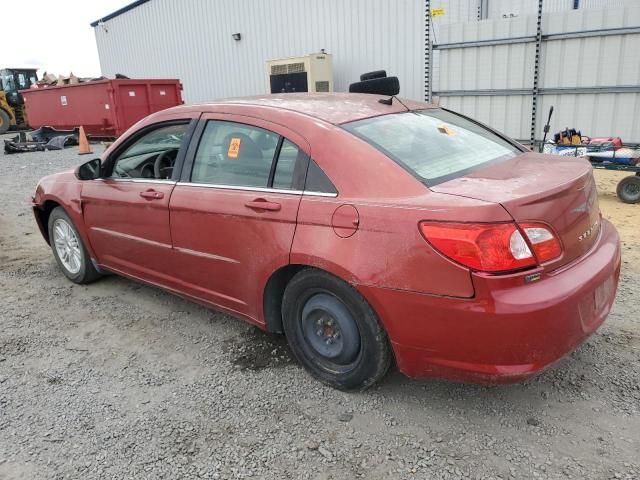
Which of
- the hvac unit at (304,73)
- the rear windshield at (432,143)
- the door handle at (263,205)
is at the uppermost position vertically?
the hvac unit at (304,73)

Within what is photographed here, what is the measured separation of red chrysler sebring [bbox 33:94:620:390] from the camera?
222 centimetres

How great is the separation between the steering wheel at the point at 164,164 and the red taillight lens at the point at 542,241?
7.80 feet

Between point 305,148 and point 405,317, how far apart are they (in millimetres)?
1036

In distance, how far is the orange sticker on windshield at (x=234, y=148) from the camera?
3174 millimetres

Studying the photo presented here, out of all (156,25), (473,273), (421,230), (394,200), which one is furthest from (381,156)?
(156,25)

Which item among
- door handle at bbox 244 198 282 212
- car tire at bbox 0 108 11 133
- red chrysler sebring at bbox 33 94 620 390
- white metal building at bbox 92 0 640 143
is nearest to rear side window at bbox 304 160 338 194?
red chrysler sebring at bbox 33 94 620 390

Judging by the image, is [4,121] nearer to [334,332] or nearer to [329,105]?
[329,105]

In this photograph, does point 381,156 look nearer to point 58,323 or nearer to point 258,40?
point 58,323

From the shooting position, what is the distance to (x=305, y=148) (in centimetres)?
279

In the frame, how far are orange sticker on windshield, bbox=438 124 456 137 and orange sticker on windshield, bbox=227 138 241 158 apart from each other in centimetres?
121

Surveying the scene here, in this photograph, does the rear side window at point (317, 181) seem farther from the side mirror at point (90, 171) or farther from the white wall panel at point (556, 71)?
the white wall panel at point (556, 71)

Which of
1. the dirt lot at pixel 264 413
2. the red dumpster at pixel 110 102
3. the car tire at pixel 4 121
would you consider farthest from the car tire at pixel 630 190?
the car tire at pixel 4 121

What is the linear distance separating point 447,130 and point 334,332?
1406 millimetres

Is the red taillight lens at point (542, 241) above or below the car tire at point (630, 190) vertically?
above
